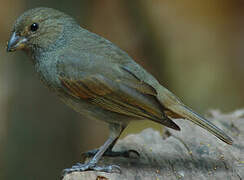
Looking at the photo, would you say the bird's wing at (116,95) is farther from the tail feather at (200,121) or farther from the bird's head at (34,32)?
the bird's head at (34,32)

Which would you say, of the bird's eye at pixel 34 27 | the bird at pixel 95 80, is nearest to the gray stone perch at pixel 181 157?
the bird at pixel 95 80

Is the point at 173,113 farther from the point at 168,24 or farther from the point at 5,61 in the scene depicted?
the point at 5,61

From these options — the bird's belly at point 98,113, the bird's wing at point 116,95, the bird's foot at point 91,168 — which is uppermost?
the bird's wing at point 116,95

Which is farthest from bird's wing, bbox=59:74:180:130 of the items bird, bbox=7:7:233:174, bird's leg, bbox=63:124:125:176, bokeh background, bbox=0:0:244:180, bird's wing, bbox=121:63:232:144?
bokeh background, bbox=0:0:244:180

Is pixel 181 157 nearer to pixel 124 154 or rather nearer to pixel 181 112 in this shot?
pixel 181 112

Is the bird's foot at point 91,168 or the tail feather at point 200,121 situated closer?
the bird's foot at point 91,168

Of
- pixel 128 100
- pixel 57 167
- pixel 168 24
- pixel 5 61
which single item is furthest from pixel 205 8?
pixel 128 100
